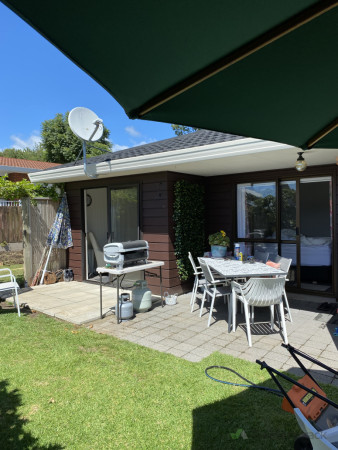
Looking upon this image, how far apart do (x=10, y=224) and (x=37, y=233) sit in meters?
0.57

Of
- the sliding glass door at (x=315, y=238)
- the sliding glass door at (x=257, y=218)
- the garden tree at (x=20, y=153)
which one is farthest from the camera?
the garden tree at (x=20, y=153)

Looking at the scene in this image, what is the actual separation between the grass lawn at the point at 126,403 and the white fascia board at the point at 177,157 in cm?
264

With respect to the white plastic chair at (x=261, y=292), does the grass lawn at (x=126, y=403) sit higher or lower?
lower

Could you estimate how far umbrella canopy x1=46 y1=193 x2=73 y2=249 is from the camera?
282 inches

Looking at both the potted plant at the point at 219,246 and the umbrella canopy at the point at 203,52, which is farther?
the potted plant at the point at 219,246

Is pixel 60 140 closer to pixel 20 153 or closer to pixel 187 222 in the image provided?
pixel 20 153

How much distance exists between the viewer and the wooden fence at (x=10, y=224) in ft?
22.3

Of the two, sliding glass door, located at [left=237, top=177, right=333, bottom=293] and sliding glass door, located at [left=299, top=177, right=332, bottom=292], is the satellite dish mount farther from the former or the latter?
sliding glass door, located at [left=299, top=177, right=332, bottom=292]

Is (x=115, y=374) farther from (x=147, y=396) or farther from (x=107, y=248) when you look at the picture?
(x=107, y=248)

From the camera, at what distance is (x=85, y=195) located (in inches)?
291

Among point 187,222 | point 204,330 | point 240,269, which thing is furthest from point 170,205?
point 204,330

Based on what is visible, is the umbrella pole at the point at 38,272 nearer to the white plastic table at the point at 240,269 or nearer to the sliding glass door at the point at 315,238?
the white plastic table at the point at 240,269

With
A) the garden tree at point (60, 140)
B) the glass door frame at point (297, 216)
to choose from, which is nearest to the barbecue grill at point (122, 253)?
the glass door frame at point (297, 216)

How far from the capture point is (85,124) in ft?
20.4
